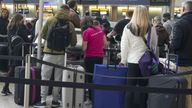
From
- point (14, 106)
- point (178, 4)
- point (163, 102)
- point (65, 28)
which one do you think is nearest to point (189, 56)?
point (163, 102)

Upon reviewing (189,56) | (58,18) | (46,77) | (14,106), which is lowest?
(14,106)

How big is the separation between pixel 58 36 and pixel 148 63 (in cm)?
157

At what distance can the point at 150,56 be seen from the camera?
5.91 m

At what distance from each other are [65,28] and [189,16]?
192cm

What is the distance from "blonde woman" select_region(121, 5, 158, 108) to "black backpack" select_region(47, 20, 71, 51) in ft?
3.49

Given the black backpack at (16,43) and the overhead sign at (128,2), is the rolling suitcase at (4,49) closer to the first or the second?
the black backpack at (16,43)

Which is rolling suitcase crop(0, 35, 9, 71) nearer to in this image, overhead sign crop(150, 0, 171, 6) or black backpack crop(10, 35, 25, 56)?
black backpack crop(10, 35, 25, 56)

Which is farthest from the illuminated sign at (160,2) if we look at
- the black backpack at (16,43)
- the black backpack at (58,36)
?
the black backpack at (58,36)

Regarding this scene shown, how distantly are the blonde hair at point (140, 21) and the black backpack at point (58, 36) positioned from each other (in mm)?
1224

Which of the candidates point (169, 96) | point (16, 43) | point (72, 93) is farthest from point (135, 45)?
point (16, 43)

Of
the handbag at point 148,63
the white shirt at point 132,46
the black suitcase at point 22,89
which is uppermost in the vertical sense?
the white shirt at point 132,46

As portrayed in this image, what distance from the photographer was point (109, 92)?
632 centimetres

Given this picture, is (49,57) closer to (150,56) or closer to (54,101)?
(54,101)

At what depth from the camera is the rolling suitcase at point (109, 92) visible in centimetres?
625
